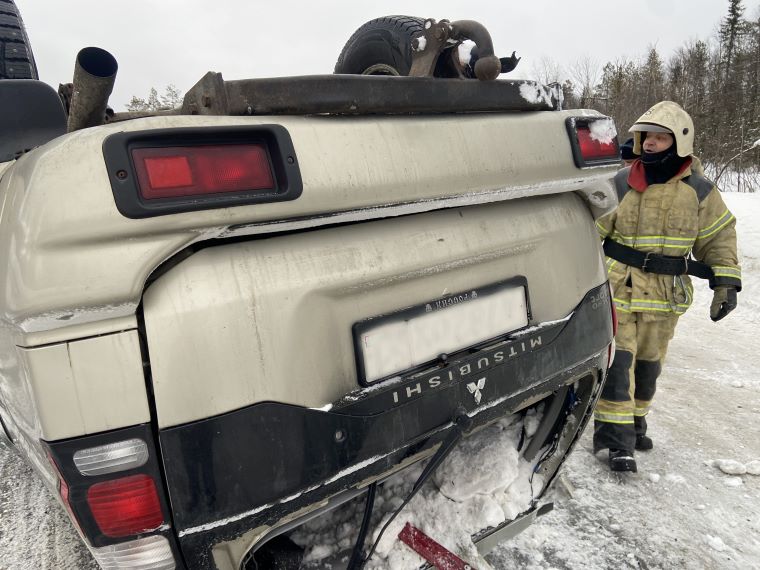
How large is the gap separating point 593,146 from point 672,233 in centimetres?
137

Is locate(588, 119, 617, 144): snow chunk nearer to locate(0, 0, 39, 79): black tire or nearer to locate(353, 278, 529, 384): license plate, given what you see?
locate(353, 278, 529, 384): license plate

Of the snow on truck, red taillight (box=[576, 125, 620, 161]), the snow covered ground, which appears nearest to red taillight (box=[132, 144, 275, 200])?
the snow on truck

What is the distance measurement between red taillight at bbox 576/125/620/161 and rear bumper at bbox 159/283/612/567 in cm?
66

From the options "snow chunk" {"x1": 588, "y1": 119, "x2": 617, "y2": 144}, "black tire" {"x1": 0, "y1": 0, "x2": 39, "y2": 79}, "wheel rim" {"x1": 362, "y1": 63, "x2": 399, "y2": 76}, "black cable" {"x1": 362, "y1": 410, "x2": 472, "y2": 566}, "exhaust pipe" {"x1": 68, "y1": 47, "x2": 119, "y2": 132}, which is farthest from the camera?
"black tire" {"x1": 0, "y1": 0, "x2": 39, "y2": 79}

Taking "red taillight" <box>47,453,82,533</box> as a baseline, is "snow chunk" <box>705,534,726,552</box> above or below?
below

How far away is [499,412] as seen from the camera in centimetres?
153

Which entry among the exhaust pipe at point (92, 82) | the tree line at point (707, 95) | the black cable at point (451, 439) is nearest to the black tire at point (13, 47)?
the exhaust pipe at point (92, 82)

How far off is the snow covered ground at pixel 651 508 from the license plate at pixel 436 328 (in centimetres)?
109

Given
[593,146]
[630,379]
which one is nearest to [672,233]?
[630,379]

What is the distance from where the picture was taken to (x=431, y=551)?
1.54 meters

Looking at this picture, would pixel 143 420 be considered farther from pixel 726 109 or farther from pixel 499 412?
pixel 726 109

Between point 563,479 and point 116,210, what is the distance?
7.68 ft

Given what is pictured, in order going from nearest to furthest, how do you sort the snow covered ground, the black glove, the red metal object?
1. the red metal object
2. the snow covered ground
3. the black glove

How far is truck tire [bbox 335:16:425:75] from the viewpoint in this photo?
220 centimetres
